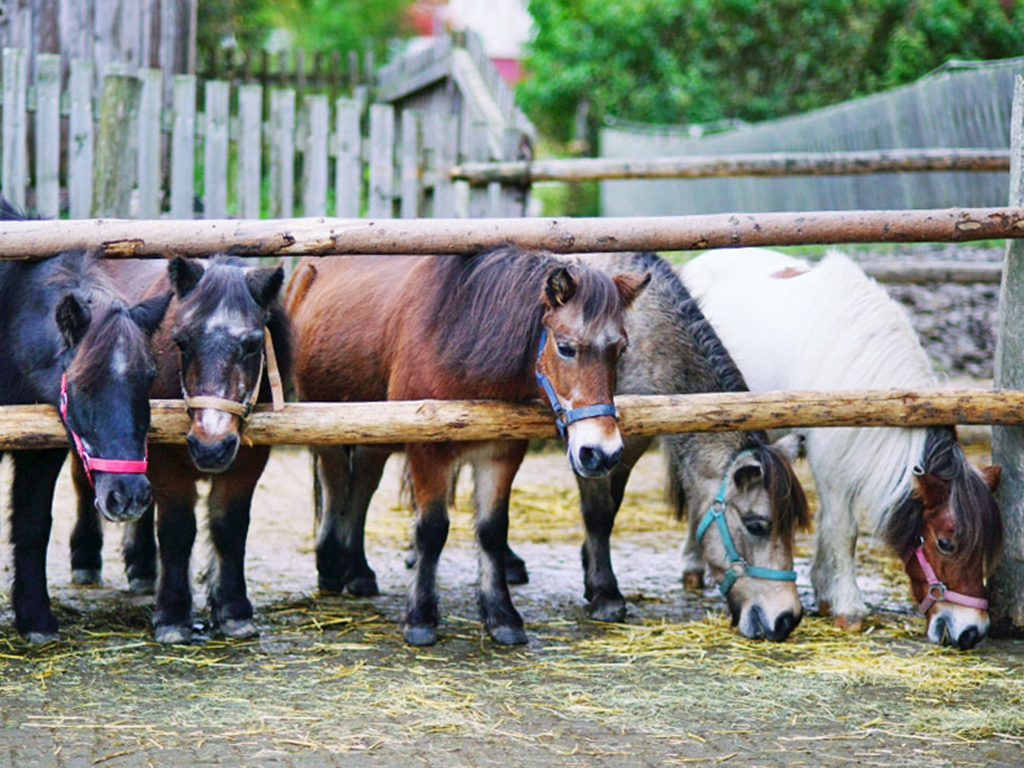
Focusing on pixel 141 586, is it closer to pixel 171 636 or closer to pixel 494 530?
pixel 171 636

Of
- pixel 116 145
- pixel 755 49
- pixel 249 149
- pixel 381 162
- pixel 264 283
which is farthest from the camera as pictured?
pixel 755 49

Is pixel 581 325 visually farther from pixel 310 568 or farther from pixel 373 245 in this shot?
pixel 310 568

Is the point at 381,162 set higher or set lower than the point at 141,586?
higher

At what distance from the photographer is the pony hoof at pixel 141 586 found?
6.09 m

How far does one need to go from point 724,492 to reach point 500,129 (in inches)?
224

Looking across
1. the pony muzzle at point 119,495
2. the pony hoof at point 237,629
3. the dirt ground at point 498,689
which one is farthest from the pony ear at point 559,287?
the pony hoof at point 237,629

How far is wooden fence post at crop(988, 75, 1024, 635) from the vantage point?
18.1ft

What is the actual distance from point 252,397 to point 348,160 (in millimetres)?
4231

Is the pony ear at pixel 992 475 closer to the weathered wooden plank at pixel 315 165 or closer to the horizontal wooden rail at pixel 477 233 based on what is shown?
the horizontal wooden rail at pixel 477 233

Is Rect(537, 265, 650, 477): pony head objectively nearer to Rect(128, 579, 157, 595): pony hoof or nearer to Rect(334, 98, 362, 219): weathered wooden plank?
A: Rect(128, 579, 157, 595): pony hoof

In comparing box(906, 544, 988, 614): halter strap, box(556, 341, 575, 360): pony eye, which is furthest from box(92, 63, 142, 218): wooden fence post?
box(906, 544, 988, 614): halter strap

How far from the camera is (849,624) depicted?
18.7 ft

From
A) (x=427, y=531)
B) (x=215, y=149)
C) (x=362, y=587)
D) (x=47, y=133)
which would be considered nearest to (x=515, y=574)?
(x=362, y=587)

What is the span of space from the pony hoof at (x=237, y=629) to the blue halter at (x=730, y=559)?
82.1 inches
